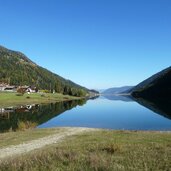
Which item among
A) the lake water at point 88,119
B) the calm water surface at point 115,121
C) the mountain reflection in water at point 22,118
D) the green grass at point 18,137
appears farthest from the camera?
the calm water surface at point 115,121

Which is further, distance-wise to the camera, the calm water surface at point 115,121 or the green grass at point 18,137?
the calm water surface at point 115,121

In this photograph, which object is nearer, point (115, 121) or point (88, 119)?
point (115, 121)

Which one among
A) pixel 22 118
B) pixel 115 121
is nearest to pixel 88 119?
pixel 115 121

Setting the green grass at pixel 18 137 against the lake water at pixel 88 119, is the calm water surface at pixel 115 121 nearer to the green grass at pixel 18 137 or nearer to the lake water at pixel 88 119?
the lake water at pixel 88 119

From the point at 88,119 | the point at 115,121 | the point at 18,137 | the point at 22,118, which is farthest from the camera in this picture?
the point at 88,119

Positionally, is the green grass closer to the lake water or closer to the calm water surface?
the lake water

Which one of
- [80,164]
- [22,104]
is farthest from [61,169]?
[22,104]

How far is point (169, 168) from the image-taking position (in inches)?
444

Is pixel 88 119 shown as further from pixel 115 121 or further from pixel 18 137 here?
pixel 18 137

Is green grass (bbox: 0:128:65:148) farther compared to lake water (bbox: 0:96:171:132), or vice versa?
lake water (bbox: 0:96:171:132)

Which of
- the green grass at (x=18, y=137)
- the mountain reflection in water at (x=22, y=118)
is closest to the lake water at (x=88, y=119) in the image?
the mountain reflection in water at (x=22, y=118)

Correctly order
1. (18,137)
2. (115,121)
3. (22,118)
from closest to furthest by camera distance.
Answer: (18,137) → (115,121) → (22,118)

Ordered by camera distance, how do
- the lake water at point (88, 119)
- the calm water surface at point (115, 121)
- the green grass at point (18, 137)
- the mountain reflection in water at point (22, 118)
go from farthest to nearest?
1. the calm water surface at point (115, 121)
2. the lake water at point (88, 119)
3. the mountain reflection in water at point (22, 118)
4. the green grass at point (18, 137)

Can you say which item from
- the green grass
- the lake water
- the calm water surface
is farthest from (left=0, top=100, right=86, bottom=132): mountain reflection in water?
the green grass
